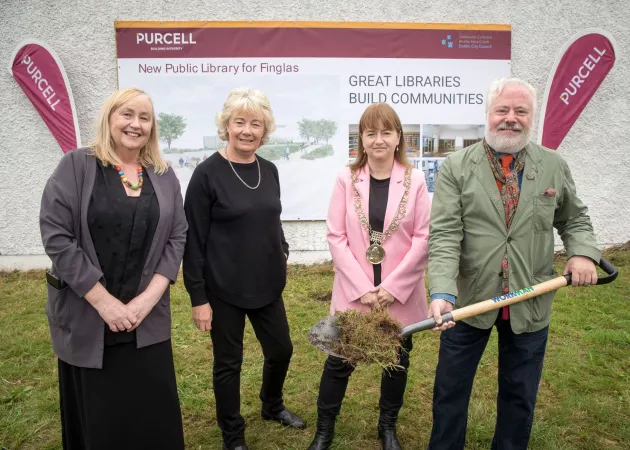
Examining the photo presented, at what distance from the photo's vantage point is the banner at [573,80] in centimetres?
628

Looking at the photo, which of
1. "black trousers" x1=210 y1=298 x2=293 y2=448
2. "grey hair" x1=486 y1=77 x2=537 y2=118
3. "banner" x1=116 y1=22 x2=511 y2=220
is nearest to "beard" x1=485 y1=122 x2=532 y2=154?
"grey hair" x1=486 y1=77 x2=537 y2=118

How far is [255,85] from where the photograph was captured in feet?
20.8

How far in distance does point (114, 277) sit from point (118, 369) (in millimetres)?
440

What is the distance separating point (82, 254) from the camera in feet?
6.93

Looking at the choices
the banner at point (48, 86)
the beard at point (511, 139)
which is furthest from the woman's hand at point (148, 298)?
the banner at point (48, 86)

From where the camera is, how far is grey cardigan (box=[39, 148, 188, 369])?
2090 millimetres

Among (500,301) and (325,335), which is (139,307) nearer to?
(325,335)

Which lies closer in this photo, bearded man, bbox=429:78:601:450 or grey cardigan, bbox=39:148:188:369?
grey cardigan, bbox=39:148:188:369

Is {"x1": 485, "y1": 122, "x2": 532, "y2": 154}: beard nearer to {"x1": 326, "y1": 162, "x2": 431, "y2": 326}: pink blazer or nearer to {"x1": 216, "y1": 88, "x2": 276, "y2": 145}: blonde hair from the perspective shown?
{"x1": 326, "y1": 162, "x2": 431, "y2": 326}: pink blazer

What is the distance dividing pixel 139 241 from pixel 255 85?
177 inches

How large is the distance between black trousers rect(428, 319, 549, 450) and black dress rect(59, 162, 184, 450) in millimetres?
1424

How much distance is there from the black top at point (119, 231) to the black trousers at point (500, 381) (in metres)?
1.55

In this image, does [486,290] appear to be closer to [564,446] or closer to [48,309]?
[564,446]

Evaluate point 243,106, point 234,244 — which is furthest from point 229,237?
point 243,106
